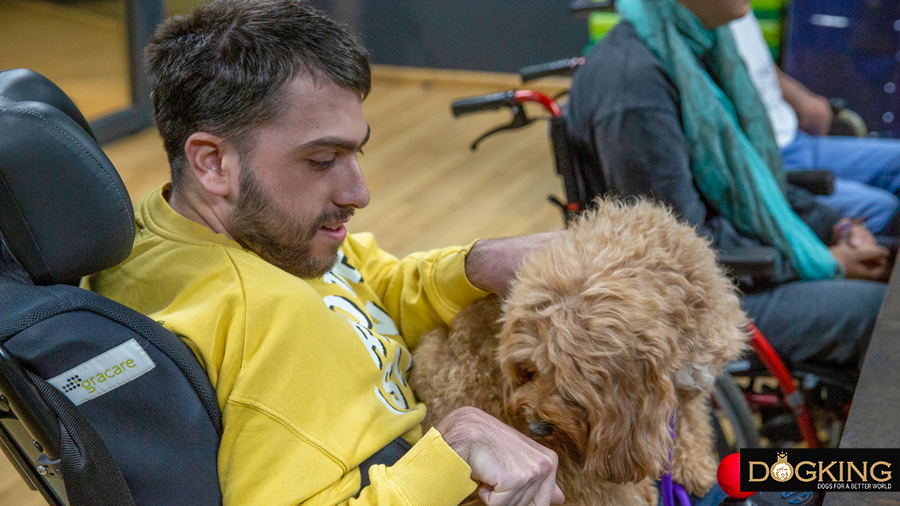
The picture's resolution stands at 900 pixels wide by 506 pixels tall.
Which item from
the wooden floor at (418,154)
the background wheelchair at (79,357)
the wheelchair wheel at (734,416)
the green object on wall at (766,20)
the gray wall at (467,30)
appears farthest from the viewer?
the gray wall at (467,30)

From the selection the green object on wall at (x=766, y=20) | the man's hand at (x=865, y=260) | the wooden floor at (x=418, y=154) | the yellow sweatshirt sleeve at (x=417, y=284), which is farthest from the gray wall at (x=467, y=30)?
the yellow sweatshirt sleeve at (x=417, y=284)

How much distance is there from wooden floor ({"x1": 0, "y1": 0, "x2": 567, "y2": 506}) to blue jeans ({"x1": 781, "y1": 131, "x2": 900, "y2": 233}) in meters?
1.02

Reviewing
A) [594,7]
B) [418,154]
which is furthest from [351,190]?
[418,154]

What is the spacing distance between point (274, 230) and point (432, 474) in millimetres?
390

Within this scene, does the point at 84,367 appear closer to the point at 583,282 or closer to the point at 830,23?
the point at 583,282

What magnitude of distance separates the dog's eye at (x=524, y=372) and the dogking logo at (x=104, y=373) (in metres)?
0.48

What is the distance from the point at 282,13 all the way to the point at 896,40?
309cm

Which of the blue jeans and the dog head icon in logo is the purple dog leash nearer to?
the dog head icon in logo

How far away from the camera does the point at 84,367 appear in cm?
75

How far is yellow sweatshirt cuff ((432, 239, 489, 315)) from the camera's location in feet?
3.69

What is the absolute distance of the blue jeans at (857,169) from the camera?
6.96 feet

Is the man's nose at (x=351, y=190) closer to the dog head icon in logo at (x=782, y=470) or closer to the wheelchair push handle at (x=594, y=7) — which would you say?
the dog head icon in logo at (x=782, y=470)

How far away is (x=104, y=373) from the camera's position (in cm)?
76

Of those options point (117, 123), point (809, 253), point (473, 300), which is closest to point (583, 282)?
point (473, 300)
